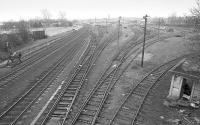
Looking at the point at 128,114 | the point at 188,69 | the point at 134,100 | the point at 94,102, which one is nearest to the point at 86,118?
the point at 94,102

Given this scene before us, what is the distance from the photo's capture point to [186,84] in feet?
52.4

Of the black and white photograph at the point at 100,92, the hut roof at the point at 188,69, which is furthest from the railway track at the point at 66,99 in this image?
the hut roof at the point at 188,69

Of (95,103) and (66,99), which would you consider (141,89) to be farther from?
(66,99)

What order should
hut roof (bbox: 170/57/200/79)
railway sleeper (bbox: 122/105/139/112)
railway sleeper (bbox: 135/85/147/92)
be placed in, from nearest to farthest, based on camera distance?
railway sleeper (bbox: 122/105/139/112)
hut roof (bbox: 170/57/200/79)
railway sleeper (bbox: 135/85/147/92)

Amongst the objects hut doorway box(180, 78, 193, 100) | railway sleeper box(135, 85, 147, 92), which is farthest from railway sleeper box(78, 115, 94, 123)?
hut doorway box(180, 78, 193, 100)

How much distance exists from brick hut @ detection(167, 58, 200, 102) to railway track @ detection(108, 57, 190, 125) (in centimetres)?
228

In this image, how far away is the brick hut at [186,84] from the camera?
45.4ft

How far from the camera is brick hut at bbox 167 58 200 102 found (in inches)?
545

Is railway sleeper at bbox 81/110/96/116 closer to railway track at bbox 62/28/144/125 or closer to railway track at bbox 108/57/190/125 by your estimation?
railway track at bbox 62/28/144/125

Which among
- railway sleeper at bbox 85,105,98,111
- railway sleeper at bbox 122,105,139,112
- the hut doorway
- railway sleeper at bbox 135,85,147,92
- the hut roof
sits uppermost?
the hut roof

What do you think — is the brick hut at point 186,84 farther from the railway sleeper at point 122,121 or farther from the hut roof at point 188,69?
the railway sleeper at point 122,121

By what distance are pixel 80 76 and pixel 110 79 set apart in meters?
3.31

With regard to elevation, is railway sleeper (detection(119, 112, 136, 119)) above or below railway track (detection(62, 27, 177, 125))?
below

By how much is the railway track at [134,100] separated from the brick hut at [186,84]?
2.28m
